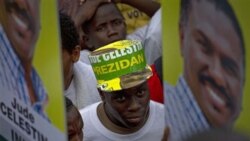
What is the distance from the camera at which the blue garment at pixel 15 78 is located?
3205 mm

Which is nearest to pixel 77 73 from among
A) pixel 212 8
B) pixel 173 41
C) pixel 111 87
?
pixel 111 87

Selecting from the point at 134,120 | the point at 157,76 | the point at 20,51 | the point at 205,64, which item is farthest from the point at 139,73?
the point at 205,64

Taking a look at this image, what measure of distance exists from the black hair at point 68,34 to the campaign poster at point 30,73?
251mm

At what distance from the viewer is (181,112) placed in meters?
2.39

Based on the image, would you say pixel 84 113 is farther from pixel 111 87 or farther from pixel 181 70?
pixel 181 70

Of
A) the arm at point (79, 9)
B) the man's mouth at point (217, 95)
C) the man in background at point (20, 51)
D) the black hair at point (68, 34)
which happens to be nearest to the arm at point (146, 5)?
the arm at point (79, 9)

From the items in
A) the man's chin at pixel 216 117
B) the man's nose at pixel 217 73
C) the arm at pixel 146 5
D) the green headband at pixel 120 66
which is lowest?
the arm at pixel 146 5

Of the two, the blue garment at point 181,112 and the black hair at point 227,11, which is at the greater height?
the black hair at point 227,11

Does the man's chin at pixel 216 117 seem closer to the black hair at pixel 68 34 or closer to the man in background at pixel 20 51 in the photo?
the man in background at pixel 20 51

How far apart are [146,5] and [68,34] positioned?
22.0 inches

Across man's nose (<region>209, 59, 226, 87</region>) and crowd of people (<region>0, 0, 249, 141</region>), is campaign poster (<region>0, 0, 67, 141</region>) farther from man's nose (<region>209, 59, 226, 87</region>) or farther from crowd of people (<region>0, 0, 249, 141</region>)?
man's nose (<region>209, 59, 226, 87</region>)

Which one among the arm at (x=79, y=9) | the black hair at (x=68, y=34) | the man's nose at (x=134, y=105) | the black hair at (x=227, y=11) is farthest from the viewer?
the arm at (x=79, y=9)

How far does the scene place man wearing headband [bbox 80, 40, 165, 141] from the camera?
304cm

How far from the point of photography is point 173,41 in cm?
240
